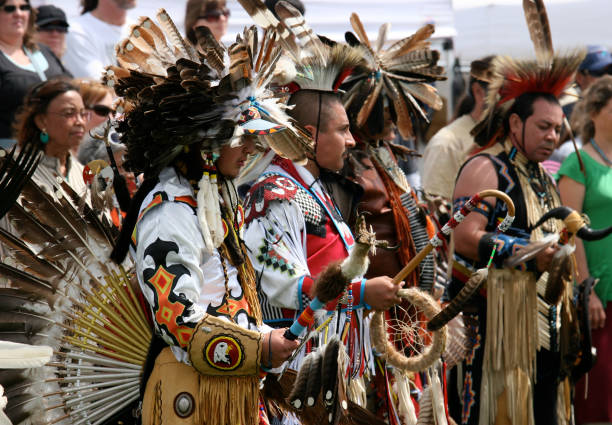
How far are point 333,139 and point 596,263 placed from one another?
232 centimetres

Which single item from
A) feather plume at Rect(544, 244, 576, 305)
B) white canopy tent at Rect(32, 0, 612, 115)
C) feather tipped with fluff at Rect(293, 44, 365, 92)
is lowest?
feather plume at Rect(544, 244, 576, 305)

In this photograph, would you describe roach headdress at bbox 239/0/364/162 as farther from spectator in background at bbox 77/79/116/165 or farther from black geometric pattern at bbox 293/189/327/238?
spectator in background at bbox 77/79/116/165

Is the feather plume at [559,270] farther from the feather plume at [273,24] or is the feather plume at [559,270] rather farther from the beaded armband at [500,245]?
the feather plume at [273,24]

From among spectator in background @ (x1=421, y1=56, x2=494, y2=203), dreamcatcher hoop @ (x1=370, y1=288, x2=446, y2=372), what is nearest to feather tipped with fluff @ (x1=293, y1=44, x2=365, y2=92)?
dreamcatcher hoop @ (x1=370, y1=288, x2=446, y2=372)

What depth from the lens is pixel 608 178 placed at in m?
5.53

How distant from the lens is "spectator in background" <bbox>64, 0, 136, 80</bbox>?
679 centimetres

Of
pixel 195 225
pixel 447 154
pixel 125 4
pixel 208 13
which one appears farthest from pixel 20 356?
pixel 125 4

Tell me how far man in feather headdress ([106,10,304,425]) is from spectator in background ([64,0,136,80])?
3799 mm

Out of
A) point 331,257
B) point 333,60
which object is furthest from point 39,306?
point 333,60

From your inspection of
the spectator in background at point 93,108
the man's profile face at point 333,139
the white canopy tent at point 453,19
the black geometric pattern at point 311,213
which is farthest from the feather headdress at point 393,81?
the white canopy tent at point 453,19

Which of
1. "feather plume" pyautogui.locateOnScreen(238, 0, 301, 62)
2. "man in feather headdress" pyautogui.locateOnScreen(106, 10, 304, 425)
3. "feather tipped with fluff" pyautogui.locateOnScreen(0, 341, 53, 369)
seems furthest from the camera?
"feather plume" pyautogui.locateOnScreen(238, 0, 301, 62)

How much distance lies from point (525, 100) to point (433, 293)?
3.78ft

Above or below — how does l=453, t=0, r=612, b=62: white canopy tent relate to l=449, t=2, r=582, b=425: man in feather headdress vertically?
above

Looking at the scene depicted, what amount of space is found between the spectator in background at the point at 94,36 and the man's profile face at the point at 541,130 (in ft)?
10.8
